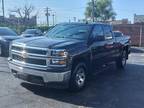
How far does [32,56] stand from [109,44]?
129 inches

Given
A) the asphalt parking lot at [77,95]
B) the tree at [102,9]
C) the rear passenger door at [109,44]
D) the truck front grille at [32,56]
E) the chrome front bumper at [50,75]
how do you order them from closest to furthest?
1. the asphalt parking lot at [77,95]
2. the chrome front bumper at [50,75]
3. the truck front grille at [32,56]
4. the rear passenger door at [109,44]
5. the tree at [102,9]

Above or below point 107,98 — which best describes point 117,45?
above

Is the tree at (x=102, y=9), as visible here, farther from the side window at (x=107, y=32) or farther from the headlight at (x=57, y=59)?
the headlight at (x=57, y=59)

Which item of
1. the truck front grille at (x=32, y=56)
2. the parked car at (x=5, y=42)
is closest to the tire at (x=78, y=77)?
the truck front grille at (x=32, y=56)

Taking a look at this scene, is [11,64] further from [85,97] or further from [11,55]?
[85,97]

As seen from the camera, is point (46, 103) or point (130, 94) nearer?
point (46, 103)

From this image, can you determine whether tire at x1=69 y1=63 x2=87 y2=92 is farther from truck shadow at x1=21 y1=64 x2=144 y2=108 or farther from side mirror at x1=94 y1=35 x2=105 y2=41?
side mirror at x1=94 y1=35 x2=105 y2=41

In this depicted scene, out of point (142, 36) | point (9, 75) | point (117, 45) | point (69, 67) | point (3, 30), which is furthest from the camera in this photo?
point (142, 36)

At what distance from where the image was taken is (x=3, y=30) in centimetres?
1460

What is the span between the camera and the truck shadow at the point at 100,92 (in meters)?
6.35

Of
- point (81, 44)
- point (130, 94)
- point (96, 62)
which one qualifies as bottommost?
point (130, 94)

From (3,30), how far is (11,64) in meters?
7.94

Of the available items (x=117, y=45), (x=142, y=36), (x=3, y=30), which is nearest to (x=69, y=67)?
(x=117, y=45)

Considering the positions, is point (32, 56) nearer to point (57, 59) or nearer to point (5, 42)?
point (57, 59)
